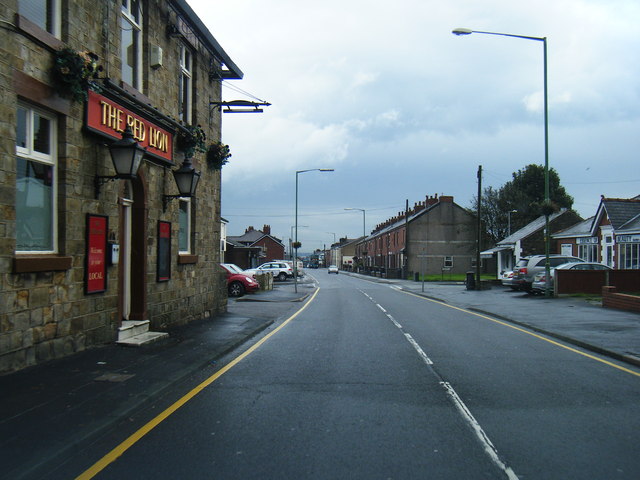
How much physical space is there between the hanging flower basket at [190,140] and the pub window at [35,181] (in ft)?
15.6

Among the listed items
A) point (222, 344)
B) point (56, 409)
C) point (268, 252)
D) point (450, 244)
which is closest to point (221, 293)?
point (222, 344)

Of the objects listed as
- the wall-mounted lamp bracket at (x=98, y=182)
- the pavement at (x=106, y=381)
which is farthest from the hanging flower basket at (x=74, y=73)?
the pavement at (x=106, y=381)

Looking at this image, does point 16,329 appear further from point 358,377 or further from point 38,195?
point 358,377

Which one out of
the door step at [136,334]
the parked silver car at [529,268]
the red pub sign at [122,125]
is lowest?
the door step at [136,334]

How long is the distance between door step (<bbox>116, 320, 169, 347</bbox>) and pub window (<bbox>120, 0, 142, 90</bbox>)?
15.2 feet

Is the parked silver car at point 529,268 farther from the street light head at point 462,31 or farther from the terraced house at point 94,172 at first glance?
the terraced house at point 94,172

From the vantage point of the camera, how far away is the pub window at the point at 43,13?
24.0 feet

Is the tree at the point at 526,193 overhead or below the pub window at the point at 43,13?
overhead

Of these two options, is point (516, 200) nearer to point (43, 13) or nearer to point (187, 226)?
point (187, 226)

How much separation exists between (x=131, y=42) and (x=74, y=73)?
3.08 meters

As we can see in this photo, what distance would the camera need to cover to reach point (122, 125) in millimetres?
9703

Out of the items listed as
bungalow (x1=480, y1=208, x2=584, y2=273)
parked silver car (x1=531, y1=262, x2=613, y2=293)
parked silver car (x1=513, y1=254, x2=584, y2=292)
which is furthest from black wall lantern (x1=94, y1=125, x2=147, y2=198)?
bungalow (x1=480, y1=208, x2=584, y2=273)

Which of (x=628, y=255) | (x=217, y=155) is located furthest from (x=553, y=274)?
(x=217, y=155)

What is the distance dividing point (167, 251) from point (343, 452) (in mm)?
8312
